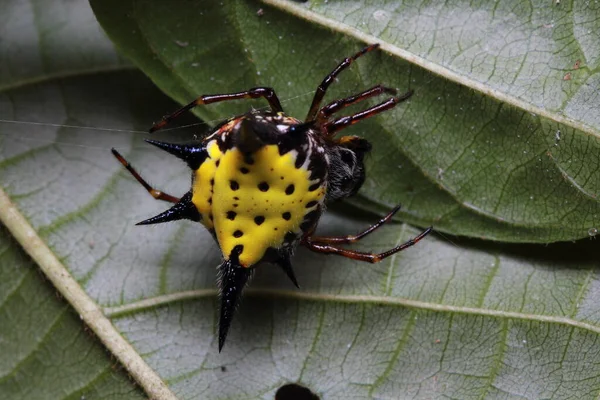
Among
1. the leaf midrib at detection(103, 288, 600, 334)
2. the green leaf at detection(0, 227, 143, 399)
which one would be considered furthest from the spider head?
the green leaf at detection(0, 227, 143, 399)

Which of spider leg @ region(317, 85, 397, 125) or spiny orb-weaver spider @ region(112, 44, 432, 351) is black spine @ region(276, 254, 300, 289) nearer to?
spiny orb-weaver spider @ region(112, 44, 432, 351)

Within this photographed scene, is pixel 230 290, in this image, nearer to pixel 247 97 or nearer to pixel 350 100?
pixel 247 97

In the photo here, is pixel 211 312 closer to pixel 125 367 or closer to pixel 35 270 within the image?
pixel 125 367

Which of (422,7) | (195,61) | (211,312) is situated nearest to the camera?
(422,7)

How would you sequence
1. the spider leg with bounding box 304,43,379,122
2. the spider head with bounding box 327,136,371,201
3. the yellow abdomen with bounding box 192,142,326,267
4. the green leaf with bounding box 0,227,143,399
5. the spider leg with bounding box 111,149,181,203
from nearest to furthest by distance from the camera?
the yellow abdomen with bounding box 192,142,326,267, the spider leg with bounding box 304,43,379,122, the spider head with bounding box 327,136,371,201, the spider leg with bounding box 111,149,181,203, the green leaf with bounding box 0,227,143,399

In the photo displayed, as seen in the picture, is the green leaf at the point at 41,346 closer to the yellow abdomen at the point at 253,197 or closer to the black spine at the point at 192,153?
the yellow abdomen at the point at 253,197

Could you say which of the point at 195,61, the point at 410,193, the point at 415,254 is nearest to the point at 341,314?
the point at 415,254

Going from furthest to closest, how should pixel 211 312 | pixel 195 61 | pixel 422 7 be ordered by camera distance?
pixel 211 312 → pixel 195 61 → pixel 422 7

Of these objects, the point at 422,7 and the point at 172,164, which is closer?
the point at 422,7

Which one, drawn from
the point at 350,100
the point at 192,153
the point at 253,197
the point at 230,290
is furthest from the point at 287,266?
the point at 350,100
